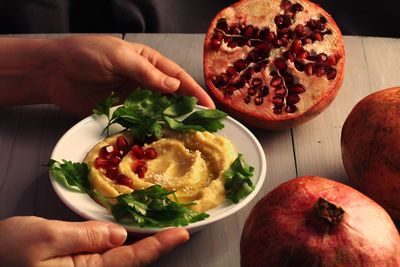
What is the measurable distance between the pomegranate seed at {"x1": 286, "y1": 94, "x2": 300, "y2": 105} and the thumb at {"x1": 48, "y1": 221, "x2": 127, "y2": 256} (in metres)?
0.74

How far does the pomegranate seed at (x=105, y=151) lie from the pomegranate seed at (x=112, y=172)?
53mm

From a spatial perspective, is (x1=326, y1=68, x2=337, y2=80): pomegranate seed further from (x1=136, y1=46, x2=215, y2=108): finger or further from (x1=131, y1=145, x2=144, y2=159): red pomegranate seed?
(x1=131, y1=145, x2=144, y2=159): red pomegranate seed

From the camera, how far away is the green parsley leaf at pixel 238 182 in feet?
5.18

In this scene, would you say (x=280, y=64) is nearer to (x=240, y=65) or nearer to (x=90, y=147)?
(x=240, y=65)

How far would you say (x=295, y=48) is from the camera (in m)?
2.06

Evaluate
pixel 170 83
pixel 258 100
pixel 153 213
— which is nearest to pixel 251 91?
pixel 258 100

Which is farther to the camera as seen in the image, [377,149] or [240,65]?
[240,65]

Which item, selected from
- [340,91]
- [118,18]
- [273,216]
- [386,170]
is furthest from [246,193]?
[118,18]

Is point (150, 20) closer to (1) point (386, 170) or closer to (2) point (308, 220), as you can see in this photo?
(1) point (386, 170)

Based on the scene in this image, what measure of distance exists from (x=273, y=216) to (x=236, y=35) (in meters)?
0.90

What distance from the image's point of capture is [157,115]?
1.83 metres

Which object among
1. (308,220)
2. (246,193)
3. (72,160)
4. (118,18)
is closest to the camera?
(308,220)

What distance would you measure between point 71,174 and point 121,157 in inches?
6.3

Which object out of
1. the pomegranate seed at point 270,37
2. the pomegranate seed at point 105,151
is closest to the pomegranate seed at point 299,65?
the pomegranate seed at point 270,37
